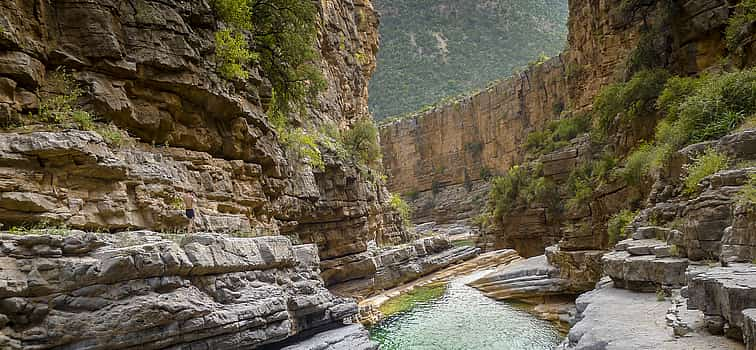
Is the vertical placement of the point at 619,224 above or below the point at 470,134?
below

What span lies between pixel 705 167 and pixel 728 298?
13.4ft

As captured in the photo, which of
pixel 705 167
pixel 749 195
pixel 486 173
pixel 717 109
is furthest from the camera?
pixel 486 173

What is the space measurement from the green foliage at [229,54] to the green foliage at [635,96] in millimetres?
11835

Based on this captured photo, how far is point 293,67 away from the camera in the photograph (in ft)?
44.8

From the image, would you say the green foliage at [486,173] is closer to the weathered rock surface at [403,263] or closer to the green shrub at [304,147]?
the weathered rock surface at [403,263]

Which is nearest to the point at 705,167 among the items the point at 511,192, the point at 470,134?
the point at 511,192

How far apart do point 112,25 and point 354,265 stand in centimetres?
1160

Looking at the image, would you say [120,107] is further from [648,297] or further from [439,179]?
[439,179]

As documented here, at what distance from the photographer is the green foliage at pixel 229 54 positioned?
10117 mm

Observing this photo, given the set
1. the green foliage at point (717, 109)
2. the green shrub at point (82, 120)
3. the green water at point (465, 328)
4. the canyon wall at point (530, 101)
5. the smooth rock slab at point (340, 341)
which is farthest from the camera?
the canyon wall at point (530, 101)

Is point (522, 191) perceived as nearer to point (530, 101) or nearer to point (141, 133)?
point (141, 133)

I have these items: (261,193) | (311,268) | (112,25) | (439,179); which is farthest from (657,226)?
(439,179)

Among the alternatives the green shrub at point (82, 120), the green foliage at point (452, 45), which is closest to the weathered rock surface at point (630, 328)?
the green shrub at point (82, 120)

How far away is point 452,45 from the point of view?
70.6 metres
